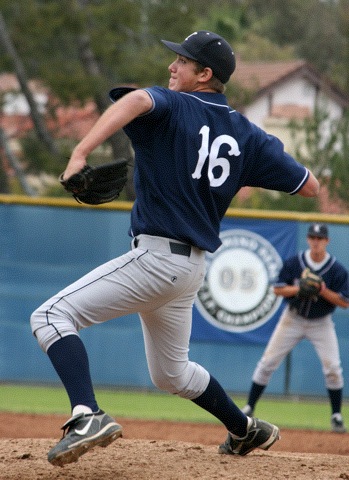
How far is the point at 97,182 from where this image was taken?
3.77 meters

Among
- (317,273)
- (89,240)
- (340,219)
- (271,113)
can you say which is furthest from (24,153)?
(271,113)

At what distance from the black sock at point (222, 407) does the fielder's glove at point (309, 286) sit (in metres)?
3.40

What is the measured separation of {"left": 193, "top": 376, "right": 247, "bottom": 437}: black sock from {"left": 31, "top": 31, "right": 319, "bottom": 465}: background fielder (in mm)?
336

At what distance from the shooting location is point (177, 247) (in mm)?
3953

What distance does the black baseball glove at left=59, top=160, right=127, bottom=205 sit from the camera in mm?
3602

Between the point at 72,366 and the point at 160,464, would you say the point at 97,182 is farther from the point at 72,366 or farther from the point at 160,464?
the point at 160,464

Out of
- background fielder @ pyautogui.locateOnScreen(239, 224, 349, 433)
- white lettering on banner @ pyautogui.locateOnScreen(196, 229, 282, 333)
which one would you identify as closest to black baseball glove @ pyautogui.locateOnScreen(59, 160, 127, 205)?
background fielder @ pyautogui.locateOnScreen(239, 224, 349, 433)

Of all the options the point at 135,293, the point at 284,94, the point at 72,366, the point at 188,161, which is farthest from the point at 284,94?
the point at 72,366

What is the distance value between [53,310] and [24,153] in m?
11.6

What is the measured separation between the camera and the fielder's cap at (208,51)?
13.0 ft

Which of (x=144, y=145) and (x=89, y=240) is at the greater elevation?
(x=144, y=145)

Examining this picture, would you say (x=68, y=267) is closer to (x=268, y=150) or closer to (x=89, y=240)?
(x=89, y=240)

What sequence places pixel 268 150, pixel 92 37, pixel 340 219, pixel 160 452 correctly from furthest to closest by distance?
pixel 92 37 < pixel 340 219 < pixel 160 452 < pixel 268 150

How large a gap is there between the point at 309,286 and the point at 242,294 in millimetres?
2173
